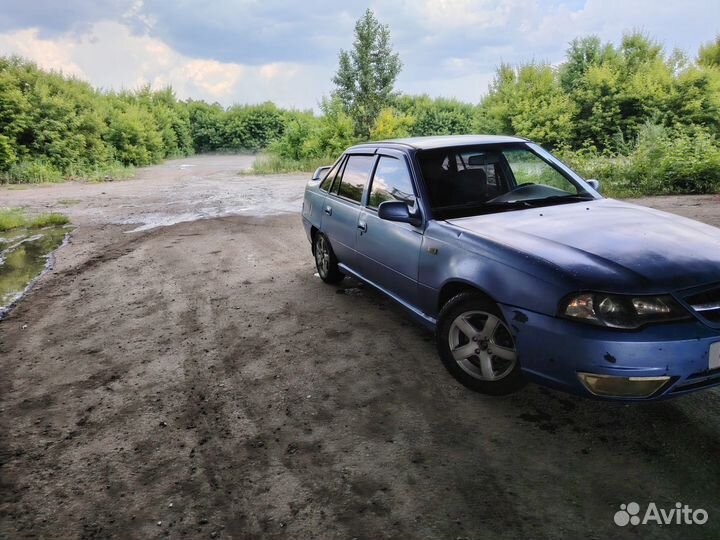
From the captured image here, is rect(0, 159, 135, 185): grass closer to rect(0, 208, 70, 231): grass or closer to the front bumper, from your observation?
rect(0, 208, 70, 231): grass

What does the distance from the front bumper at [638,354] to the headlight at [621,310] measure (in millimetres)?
41

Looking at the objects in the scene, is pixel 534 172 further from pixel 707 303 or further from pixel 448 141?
pixel 707 303

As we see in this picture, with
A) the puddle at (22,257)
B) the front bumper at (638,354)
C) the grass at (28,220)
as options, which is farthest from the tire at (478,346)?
the grass at (28,220)

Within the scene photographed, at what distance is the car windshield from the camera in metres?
4.02

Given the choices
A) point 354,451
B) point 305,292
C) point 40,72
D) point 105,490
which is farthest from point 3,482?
point 40,72

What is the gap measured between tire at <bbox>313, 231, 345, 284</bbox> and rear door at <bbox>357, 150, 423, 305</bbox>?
90cm

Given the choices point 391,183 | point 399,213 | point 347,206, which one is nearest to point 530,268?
point 399,213

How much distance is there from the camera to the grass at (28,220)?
1102cm

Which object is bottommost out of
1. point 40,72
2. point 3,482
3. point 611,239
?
point 3,482

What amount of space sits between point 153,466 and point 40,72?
2884 centimetres

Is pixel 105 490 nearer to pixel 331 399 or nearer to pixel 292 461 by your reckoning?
pixel 292 461

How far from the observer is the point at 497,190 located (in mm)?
4254

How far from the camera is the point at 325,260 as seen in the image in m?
6.05

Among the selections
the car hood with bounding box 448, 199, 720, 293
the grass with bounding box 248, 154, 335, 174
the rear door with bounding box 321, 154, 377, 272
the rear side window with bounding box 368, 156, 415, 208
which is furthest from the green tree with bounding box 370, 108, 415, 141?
the car hood with bounding box 448, 199, 720, 293
